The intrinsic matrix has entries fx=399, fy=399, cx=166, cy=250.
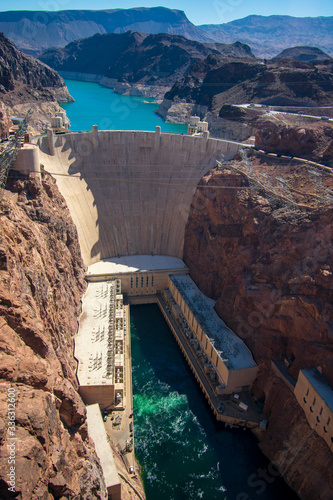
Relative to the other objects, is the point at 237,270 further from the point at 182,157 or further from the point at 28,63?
the point at 28,63

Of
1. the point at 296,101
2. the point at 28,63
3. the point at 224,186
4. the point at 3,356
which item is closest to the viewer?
the point at 3,356

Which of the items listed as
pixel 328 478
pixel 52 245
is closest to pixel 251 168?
pixel 52 245

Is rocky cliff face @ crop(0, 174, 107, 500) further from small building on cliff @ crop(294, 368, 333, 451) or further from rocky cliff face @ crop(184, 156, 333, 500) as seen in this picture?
small building on cliff @ crop(294, 368, 333, 451)

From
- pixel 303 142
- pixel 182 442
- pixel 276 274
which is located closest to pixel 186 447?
pixel 182 442

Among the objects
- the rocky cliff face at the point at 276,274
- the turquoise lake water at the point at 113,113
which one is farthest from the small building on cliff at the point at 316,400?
the turquoise lake water at the point at 113,113

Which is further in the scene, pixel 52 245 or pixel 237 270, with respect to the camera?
pixel 237 270
